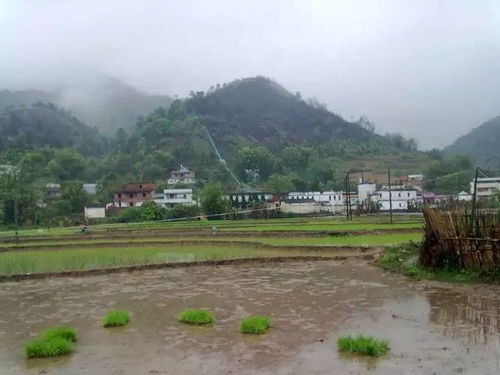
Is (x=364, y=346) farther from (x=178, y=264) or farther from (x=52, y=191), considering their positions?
(x=52, y=191)

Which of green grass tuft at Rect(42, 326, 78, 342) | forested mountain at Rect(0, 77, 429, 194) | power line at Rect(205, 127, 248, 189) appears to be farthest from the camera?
forested mountain at Rect(0, 77, 429, 194)

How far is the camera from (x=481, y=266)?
13922mm

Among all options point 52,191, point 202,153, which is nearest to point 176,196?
point 52,191

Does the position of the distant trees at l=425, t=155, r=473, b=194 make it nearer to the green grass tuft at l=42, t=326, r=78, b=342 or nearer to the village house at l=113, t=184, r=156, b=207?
the village house at l=113, t=184, r=156, b=207

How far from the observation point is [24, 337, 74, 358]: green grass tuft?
8609 mm

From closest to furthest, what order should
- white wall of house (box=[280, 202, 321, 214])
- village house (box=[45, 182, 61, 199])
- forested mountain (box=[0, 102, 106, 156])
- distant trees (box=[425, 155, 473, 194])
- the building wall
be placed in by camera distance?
white wall of house (box=[280, 202, 321, 214]) → village house (box=[45, 182, 61, 199]) → the building wall → distant trees (box=[425, 155, 473, 194]) → forested mountain (box=[0, 102, 106, 156])

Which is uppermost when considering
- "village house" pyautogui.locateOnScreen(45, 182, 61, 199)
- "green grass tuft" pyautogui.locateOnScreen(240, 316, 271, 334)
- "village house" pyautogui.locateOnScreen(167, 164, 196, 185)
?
"village house" pyautogui.locateOnScreen(167, 164, 196, 185)

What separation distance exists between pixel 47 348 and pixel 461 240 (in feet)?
34.3

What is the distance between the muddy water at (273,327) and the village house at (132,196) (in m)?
64.4

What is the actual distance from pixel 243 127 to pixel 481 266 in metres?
148

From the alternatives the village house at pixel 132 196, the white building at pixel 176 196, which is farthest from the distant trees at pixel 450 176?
the village house at pixel 132 196

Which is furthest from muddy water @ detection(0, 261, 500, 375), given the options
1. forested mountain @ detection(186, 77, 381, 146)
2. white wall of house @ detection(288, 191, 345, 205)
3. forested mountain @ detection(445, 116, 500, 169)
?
forested mountain @ detection(186, 77, 381, 146)

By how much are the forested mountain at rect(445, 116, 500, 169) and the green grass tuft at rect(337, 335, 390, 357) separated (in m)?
129

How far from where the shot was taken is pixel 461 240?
14.1 m
